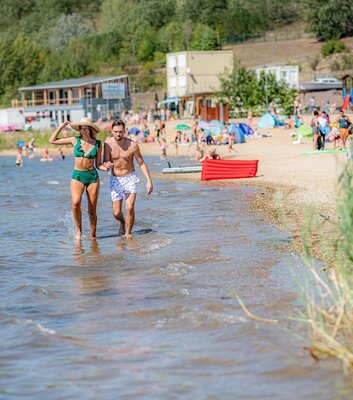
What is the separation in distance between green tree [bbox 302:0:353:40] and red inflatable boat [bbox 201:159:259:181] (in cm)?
6830

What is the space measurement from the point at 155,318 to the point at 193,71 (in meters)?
66.7

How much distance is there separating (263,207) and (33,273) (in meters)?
6.05

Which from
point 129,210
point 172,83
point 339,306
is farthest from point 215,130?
point 339,306

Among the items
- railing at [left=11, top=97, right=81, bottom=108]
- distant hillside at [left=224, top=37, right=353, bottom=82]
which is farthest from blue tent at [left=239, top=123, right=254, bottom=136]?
railing at [left=11, top=97, right=81, bottom=108]

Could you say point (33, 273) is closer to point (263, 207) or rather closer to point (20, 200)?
point (263, 207)

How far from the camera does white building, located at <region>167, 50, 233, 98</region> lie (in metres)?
71.9

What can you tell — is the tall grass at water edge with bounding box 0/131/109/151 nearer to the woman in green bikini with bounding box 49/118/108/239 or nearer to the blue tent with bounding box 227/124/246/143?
the blue tent with bounding box 227/124/246/143

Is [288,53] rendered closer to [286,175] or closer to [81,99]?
[81,99]

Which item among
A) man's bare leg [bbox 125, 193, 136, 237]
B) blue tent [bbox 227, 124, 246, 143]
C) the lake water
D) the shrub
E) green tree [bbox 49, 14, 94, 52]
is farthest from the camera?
green tree [bbox 49, 14, 94, 52]

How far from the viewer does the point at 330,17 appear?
87500 mm

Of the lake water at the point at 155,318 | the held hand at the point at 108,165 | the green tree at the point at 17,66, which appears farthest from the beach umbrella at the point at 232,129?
the green tree at the point at 17,66

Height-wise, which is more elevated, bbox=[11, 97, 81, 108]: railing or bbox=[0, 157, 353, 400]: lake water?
bbox=[11, 97, 81, 108]: railing

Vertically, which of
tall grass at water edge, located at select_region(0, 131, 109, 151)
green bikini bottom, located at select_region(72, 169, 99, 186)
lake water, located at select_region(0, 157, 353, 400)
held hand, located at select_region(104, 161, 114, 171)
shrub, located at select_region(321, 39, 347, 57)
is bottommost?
tall grass at water edge, located at select_region(0, 131, 109, 151)

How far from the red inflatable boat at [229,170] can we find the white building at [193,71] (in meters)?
49.6
